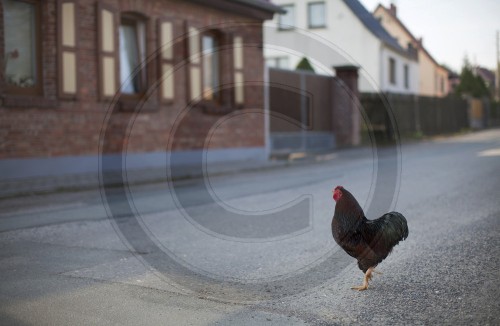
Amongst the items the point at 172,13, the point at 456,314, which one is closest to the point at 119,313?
the point at 456,314

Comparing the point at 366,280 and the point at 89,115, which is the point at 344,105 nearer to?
the point at 89,115

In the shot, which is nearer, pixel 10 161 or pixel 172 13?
pixel 10 161

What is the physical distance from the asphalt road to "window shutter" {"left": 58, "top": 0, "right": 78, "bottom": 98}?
3809 mm

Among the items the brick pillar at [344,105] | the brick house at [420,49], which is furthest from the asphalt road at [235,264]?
the brick house at [420,49]

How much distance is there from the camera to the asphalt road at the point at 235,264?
387 centimetres

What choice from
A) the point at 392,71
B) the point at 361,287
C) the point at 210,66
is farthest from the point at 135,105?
the point at 392,71

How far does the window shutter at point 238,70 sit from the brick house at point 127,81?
33 mm

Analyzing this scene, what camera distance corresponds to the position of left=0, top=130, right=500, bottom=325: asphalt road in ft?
12.7

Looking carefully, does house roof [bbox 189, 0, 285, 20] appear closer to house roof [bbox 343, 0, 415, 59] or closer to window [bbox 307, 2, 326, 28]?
house roof [bbox 343, 0, 415, 59]

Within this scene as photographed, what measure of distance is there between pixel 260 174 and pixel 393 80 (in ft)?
89.6

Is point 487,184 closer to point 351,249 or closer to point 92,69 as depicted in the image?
point 351,249

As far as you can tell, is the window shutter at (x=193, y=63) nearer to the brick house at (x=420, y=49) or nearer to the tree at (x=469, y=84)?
the brick house at (x=420, y=49)

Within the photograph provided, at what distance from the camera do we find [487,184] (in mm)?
10289

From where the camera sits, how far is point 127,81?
1486 centimetres
